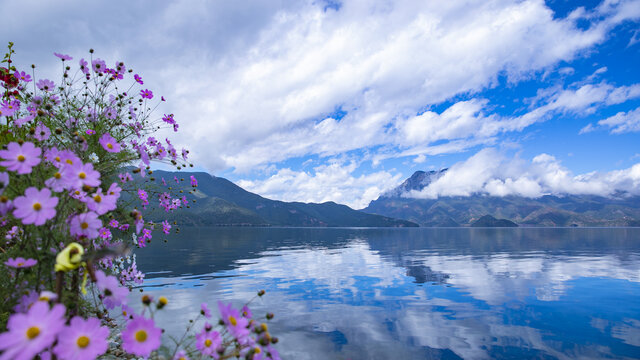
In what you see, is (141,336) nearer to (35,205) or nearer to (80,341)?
(80,341)

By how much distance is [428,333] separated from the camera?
1331cm

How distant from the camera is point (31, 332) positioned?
1747 mm

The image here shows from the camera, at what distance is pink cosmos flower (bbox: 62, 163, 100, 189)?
105 inches

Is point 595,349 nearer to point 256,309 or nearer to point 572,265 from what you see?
point 256,309

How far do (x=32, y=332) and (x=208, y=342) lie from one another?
1356 millimetres

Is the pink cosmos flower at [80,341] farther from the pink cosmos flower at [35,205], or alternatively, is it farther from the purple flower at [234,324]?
the pink cosmos flower at [35,205]

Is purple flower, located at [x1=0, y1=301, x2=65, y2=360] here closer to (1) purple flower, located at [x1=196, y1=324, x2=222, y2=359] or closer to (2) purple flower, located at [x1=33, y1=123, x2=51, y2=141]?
(1) purple flower, located at [x1=196, y1=324, x2=222, y2=359]

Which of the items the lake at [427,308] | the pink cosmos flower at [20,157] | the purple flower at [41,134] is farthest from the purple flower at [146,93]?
the lake at [427,308]

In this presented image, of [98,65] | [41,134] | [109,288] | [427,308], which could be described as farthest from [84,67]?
[427,308]

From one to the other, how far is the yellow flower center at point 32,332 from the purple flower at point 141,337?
0.44 metres

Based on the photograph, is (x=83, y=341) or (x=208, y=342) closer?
(x=83, y=341)

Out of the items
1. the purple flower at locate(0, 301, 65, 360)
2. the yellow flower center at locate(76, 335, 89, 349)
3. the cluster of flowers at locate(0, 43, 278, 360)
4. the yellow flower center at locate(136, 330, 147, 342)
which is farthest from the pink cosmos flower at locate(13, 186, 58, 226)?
the yellow flower center at locate(136, 330, 147, 342)

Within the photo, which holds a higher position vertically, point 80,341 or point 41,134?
point 41,134

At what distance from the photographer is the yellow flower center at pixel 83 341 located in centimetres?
188
